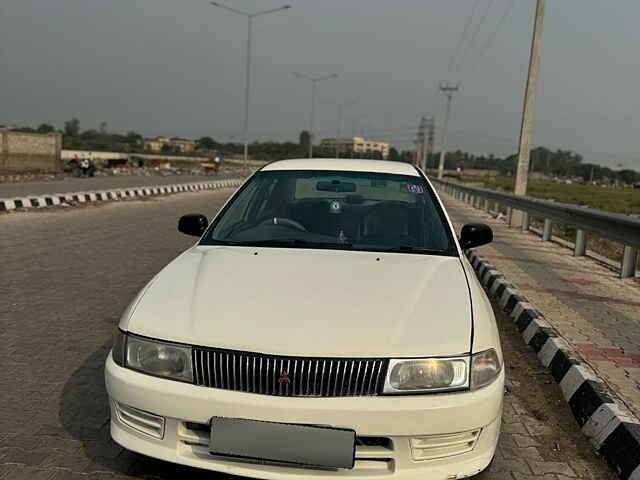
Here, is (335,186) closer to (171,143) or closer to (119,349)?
(119,349)

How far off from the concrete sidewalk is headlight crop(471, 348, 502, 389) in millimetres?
1277

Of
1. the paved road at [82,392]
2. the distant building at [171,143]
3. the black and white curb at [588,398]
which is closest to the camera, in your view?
the paved road at [82,392]

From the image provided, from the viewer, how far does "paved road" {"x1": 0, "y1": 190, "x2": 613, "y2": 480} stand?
2.80m

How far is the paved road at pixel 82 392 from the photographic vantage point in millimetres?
2805

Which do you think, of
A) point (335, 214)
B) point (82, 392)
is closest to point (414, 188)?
point (335, 214)

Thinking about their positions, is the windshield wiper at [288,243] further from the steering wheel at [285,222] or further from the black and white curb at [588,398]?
the black and white curb at [588,398]

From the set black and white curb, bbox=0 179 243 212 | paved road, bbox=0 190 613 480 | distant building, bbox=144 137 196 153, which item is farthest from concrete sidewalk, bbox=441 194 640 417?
distant building, bbox=144 137 196 153

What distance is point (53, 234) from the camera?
1091cm

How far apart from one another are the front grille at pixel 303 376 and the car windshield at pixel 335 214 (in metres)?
1.29

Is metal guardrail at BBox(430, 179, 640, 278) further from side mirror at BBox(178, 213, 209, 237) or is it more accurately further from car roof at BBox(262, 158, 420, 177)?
side mirror at BBox(178, 213, 209, 237)

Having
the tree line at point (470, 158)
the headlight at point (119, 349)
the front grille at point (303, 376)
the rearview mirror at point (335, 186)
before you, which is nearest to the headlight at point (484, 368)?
the front grille at point (303, 376)

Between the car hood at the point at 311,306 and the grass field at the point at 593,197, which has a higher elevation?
the car hood at the point at 311,306

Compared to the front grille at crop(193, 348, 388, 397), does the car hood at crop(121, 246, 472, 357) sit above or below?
above

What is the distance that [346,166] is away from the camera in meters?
4.46
